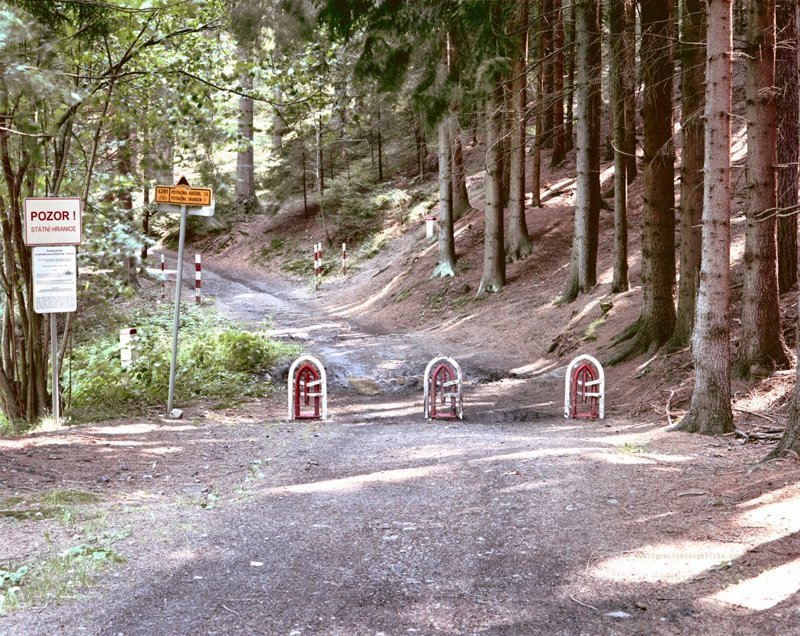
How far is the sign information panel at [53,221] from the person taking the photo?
9453mm

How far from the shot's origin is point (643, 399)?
39.1 feet

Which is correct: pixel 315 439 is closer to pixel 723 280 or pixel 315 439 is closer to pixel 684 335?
pixel 723 280

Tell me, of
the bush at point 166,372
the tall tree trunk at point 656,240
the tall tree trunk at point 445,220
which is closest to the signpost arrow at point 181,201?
the bush at point 166,372

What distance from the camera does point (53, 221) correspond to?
9.55 meters

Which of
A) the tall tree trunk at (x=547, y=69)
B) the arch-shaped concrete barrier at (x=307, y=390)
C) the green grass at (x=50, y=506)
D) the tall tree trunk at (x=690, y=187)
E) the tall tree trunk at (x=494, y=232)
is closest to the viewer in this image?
the green grass at (x=50, y=506)

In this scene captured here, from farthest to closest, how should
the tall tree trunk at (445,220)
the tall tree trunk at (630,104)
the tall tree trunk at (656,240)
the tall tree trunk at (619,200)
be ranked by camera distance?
the tall tree trunk at (445,220) → the tall tree trunk at (619,200) → the tall tree trunk at (630,104) → the tall tree trunk at (656,240)

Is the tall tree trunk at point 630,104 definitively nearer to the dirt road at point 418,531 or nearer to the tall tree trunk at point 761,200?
the tall tree trunk at point 761,200

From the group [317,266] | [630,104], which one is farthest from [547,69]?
[317,266]

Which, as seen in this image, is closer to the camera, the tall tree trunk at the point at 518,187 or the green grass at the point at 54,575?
the green grass at the point at 54,575

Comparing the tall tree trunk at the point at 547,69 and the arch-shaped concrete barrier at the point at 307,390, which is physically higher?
the tall tree trunk at the point at 547,69

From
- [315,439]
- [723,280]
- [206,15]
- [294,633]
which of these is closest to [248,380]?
[315,439]

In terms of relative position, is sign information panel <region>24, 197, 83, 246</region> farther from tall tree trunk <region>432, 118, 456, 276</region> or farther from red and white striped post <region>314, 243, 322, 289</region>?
red and white striped post <region>314, 243, 322, 289</region>

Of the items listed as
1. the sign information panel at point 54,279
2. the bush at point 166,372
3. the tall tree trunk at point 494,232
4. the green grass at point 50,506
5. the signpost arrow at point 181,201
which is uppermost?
the tall tree trunk at point 494,232

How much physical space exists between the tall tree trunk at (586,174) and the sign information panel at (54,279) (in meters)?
11.5
